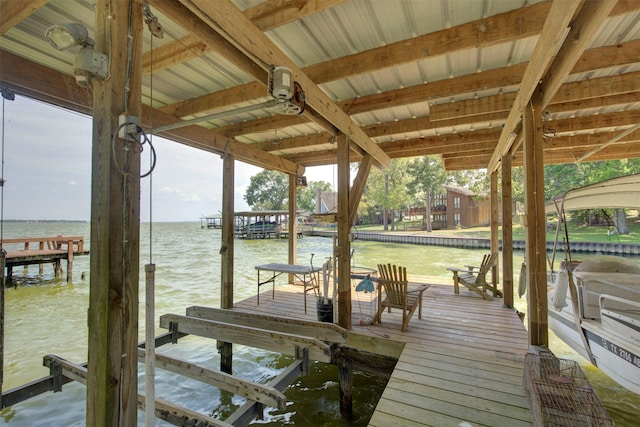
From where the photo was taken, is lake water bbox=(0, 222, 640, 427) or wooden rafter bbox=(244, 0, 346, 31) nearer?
wooden rafter bbox=(244, 0, 346, 31)

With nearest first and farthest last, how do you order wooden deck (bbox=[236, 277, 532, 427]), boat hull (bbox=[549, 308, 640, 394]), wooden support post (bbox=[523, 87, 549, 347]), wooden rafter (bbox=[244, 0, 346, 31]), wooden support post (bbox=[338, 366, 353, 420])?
1. wooden rafter (bbox=[244, 0, 346, 31])
2. wooden deck (bbox=[236, 277, 532, 427])
3. boat hull (bbox=[549, 308, 640, 394])
4. wooden support post (bbox=[523, 87, 549, 347])
5. wooden support post (bbox=[338, 366, 353, 420])

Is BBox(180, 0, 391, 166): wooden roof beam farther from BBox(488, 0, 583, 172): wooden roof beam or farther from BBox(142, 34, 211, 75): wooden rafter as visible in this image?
BBox(488, 0, 583, 172): wooden roof beam

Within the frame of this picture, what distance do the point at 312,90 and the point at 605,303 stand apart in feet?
13.1

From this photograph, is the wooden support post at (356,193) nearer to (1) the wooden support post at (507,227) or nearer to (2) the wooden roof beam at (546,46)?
(2) the wooden roof beam at (546,46)

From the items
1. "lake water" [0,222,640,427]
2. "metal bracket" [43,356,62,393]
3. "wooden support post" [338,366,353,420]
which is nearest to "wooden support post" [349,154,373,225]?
"wooden support post" [338,366,353,420]

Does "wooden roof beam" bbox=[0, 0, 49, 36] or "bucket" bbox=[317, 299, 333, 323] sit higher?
"wooden roof beam" bbox=[0, 0, 49, 36]

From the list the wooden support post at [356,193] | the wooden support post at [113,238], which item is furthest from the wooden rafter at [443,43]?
the wooden support post at [113,238]

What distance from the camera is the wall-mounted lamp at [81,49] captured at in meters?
1.25

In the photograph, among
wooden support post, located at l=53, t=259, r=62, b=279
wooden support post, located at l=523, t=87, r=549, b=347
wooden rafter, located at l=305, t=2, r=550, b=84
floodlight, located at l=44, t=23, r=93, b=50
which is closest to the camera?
floodlight, located at l=44, t=23, r=93, b=50

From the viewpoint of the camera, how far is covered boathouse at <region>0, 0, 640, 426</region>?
1372mm

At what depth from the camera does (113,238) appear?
1.35 meters

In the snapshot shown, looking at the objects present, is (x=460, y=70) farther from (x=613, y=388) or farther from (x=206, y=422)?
(x=613, y=388)

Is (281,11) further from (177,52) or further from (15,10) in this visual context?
(15,10)

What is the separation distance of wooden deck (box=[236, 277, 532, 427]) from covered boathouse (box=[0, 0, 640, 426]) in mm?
25
